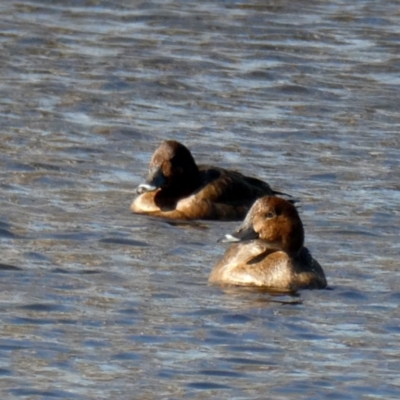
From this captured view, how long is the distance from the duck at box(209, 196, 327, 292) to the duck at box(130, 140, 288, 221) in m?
2.10

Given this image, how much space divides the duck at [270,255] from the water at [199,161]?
180 millimetres

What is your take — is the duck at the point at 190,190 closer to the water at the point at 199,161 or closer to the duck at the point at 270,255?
the water at the point at 199,161

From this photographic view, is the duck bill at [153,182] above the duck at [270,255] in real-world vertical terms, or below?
below

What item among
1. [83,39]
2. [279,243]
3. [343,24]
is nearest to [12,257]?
[279,243]

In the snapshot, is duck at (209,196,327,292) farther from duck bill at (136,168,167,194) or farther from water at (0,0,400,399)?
duck bill at (136,168,167,194)

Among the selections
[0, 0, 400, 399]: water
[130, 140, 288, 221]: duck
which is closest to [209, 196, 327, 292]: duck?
[0, 0, 400, 399]: water

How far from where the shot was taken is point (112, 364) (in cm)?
938

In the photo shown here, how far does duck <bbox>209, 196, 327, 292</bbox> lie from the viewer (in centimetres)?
1159

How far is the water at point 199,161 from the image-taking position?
374 inches

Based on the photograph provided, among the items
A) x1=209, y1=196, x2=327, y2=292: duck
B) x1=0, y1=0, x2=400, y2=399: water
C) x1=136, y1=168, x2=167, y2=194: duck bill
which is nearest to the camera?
x1=0, y1=0, x2=400, y2=399: water

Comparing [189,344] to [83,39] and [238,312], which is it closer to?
[238,312]

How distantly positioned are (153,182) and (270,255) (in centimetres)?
267

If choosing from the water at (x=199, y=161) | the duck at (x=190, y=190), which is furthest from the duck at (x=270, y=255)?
the duck at (x=190, y=190)

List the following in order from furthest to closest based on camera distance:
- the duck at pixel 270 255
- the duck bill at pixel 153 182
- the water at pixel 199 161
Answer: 1. the duck bill at pixel 153 182
2. the duck at pixel 270 255
3. the water at pixel 199 161
